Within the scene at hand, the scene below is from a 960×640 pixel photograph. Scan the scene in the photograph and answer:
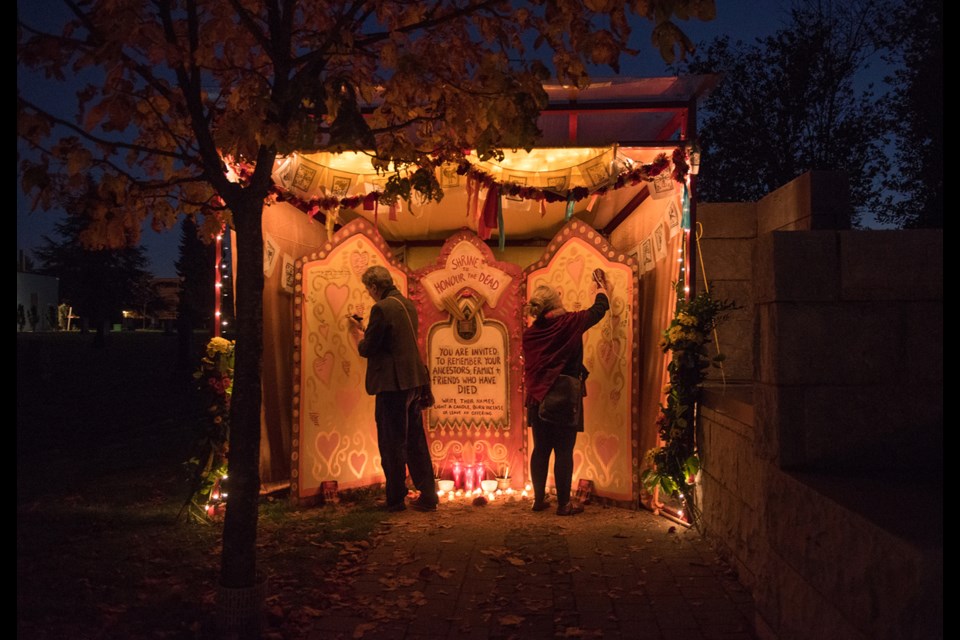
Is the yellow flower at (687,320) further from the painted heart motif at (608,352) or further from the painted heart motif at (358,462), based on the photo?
the painted heart motif at (358,462)

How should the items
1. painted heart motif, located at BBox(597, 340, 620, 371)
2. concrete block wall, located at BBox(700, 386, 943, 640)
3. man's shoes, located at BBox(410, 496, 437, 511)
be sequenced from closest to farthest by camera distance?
concrete block wall, located at BBox(700, 386, 943, 640) → man's shoes, located at BBox(410, 496, 437, 511) → painted heart motif, located at BBox(597, 340, 620, 371)

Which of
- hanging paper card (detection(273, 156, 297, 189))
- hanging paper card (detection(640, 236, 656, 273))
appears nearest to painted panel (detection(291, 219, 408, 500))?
hanging paper card (detection(273, 156, 297, 189))

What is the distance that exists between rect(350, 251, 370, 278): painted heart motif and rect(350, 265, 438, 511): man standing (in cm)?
64

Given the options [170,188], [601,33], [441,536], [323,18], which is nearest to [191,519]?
[441,536]

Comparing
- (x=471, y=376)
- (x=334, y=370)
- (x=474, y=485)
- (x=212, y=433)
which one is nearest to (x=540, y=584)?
(x=474, y=485)

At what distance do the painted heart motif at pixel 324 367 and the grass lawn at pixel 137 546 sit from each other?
A: 122 cm

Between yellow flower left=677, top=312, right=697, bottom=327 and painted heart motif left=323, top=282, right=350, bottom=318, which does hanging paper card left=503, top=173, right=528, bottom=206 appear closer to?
painted heart motif left=323, top=282, right=350, bottom=318

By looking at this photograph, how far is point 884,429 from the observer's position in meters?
3.35

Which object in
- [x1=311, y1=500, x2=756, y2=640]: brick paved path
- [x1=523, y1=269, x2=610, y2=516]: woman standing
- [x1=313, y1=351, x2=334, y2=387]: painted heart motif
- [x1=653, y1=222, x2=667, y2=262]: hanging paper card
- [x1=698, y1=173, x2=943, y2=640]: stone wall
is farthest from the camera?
[x1=313, y1=351, x2=334, y2=387]: painted heart motif

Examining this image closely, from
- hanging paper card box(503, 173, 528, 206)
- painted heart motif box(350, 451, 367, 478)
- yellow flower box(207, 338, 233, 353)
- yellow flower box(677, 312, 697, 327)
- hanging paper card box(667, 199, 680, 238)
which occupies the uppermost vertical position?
hanging paper card box(503, 173, 528, 206)

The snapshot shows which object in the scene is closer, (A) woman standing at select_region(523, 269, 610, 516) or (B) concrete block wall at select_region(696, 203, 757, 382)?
(A) woman standing at select_region(523, 269, 610, 516)

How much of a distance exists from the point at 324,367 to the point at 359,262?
1.14 m

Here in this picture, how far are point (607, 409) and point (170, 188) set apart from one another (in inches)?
174

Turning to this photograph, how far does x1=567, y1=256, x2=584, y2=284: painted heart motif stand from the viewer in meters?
7.52
